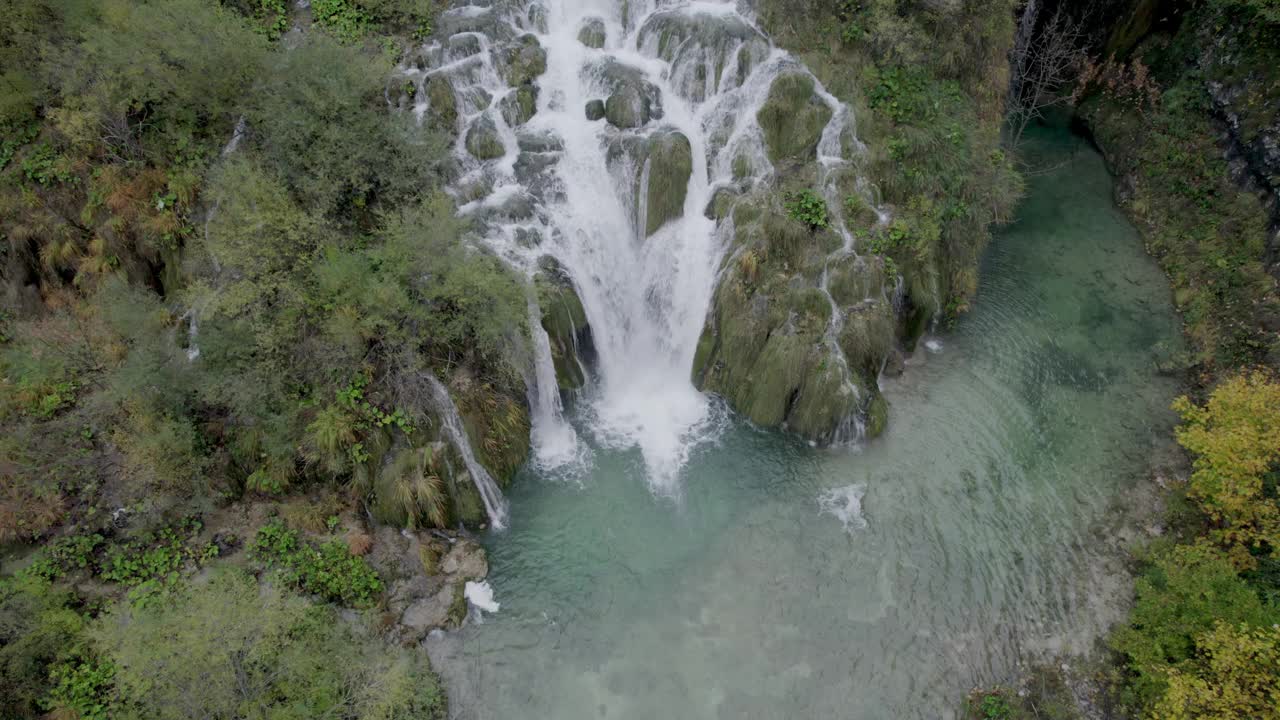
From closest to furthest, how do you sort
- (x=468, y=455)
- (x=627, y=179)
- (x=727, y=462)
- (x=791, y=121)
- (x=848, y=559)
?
1. (x=848, y=559)
2. (x=468, y=455)
3. (x=727, y=462)
4. (x=627, y=179)
5. (x=791, y=121)

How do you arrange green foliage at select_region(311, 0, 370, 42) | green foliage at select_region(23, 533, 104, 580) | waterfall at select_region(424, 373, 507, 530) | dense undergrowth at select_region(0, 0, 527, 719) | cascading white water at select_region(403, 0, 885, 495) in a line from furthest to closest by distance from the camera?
1. green foliage at select_region(311, 0, 370, 42)
2. cascading white water at select_region(403, 0, 885, 495)
3. waterfall at select_region(424, 373, 507, 530)
4. green foliage at select_region(23, 533, 104, 580)
5. dense undergrowth at select_region(0, 0, 527, 719)

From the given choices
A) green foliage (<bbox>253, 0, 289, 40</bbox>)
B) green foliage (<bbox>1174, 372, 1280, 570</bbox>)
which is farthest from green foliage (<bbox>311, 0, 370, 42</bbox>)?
green foliage (<bbox>1174, 372, 1280, 570</bbox>)

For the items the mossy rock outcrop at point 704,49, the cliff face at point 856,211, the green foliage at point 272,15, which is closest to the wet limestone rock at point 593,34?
the mossy rock outcrop at point 704,49

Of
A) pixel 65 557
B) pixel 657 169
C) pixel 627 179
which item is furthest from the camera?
pixel 627 179

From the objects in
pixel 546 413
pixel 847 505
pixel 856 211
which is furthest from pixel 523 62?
pixel 847 505

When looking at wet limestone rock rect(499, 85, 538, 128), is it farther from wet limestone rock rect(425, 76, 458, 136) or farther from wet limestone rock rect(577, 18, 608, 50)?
wet limestone rock rect(577, 18, 608, 50)

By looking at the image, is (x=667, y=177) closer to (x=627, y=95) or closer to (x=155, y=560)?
(x=627, y=95)
